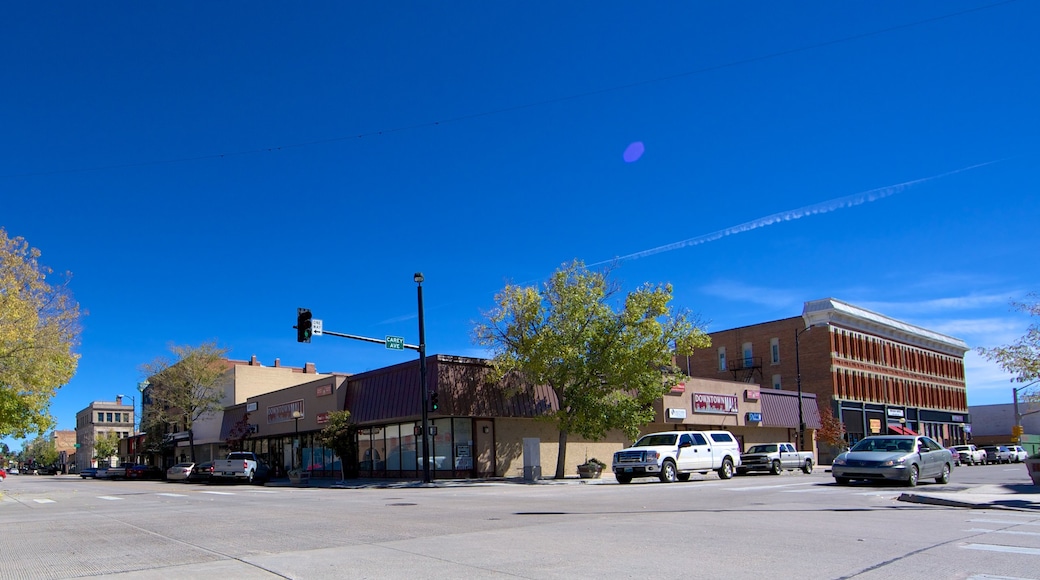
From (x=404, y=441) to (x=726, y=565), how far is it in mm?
30455

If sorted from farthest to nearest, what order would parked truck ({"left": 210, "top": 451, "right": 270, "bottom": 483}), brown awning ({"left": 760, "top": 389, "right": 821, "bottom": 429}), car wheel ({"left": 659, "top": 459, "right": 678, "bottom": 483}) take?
1. brown awning ({"left": 760, "top": 389, "right": 821, "bottom": 429})
2. parked truck ({"left": 210, "top": 451, "right": 270, "bottom": 483})
3. car wheel ({"left": 659, "top": 459, "right": 678, "bottom": 483})

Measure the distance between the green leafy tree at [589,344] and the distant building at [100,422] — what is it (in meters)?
103

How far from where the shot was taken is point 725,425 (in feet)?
160

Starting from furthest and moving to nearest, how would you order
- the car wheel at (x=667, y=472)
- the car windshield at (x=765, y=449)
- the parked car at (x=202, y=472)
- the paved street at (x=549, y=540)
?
1. the parked car at (x=202, y=472)
2. the car windshield at (x=765, y=449)
3. the car wheel at (x=667, y=472)
4. the paved street at (x=549, y=540)

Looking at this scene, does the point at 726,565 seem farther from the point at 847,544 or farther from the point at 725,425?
the point at 725,425

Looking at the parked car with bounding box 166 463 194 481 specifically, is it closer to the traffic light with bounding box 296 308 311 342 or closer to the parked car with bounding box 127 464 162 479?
the parked car with bounding box 127 464 162 479

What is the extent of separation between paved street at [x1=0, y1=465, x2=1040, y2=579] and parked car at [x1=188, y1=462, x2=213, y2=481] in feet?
81.3

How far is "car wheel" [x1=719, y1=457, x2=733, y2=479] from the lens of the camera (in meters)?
30.4

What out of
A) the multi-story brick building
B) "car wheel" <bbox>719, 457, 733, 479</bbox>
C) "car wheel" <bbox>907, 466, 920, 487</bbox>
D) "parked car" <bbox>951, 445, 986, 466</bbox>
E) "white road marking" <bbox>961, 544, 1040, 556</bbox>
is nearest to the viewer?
"white road marking" <bbox>961, 544, 1040, 556</bbox>

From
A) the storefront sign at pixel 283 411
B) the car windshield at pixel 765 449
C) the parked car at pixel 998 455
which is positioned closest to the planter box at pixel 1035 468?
the car windshield at pixel 765 449

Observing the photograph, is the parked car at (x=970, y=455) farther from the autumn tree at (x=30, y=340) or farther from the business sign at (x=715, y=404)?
the autumn tree at (x=30, y=340)

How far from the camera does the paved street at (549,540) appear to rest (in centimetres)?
852

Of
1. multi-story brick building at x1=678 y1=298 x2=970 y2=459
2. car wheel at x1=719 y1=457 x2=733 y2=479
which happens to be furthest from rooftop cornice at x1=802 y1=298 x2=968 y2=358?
car wheel at x1=719 y1=457 x2=733 y2=479

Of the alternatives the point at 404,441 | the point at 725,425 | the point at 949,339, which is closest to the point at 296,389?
the point at 404,441
